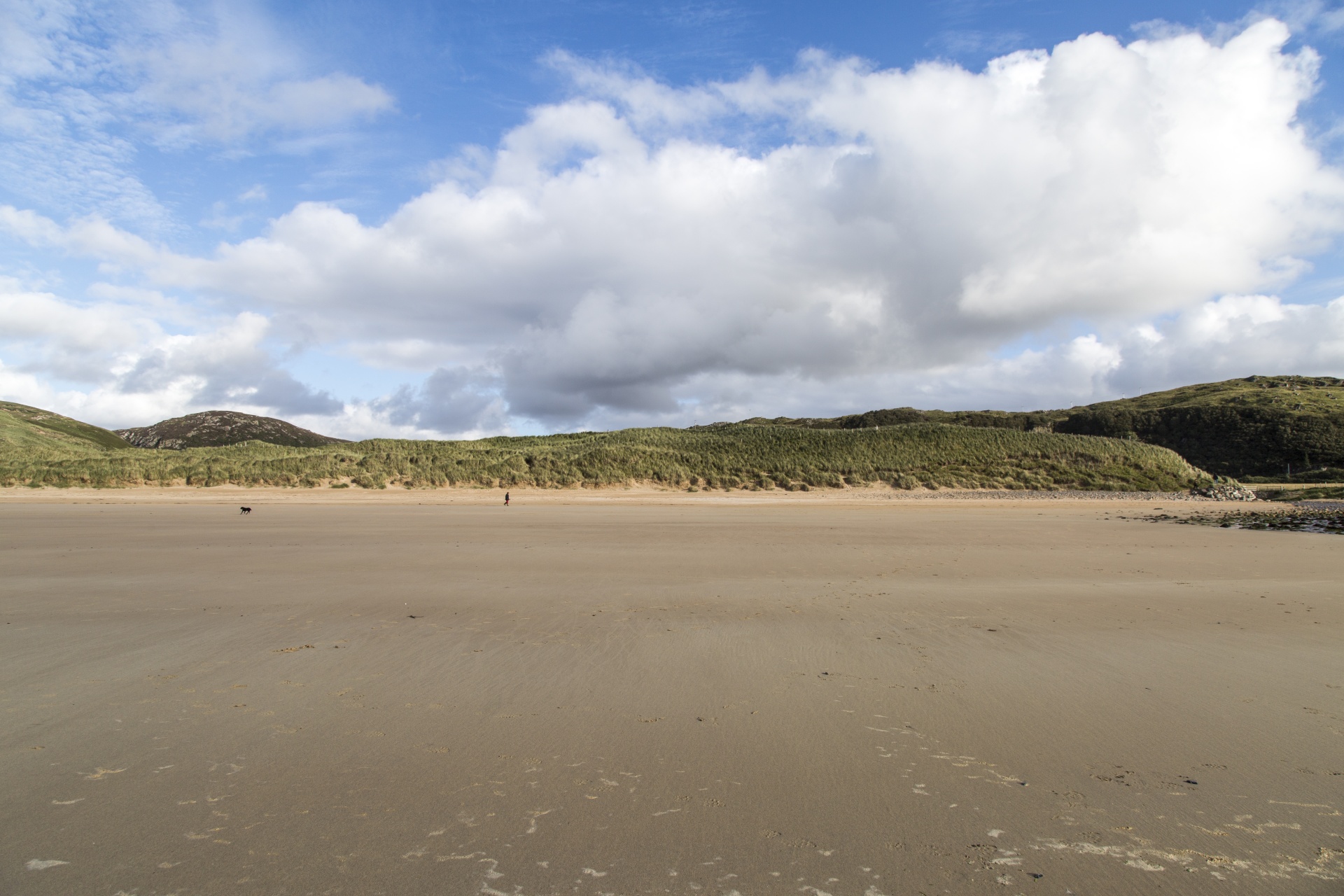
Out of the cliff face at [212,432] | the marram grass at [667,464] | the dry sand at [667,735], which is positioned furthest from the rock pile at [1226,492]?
the cliff face at [212,432]

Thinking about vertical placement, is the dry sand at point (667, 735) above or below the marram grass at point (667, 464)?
below

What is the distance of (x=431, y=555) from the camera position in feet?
41.6

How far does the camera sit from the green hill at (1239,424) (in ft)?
197

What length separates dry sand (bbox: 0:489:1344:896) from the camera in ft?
9.53

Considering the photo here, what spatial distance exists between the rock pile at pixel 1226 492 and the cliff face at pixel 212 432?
76.5 metres

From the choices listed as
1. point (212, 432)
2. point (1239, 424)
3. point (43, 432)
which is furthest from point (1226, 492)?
point (212, 432)

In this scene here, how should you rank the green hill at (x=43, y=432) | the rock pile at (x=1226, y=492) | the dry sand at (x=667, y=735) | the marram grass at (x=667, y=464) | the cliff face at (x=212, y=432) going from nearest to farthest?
the dry sand at (x=667, y=735) < the rock pile at (x=1226, y=492) < the marram grass at (x=667, y=464) < the green hill at (x=43, y=432) < the cliff face at (x=212, y=432)

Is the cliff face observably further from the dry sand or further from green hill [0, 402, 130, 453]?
the dry sand

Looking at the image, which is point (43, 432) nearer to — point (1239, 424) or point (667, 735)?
point (667, 735)

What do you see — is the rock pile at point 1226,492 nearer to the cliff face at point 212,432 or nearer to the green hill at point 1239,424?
the green hill at point 1239,424

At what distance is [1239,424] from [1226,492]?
132ft

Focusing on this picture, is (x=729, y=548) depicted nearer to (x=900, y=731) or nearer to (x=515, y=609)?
(x=515, y=609)

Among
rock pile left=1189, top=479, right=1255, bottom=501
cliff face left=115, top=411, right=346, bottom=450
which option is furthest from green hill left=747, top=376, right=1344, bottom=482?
cliff face left=115, top=411, right=346, bottom=450

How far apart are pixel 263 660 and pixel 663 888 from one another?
4.70 metres
